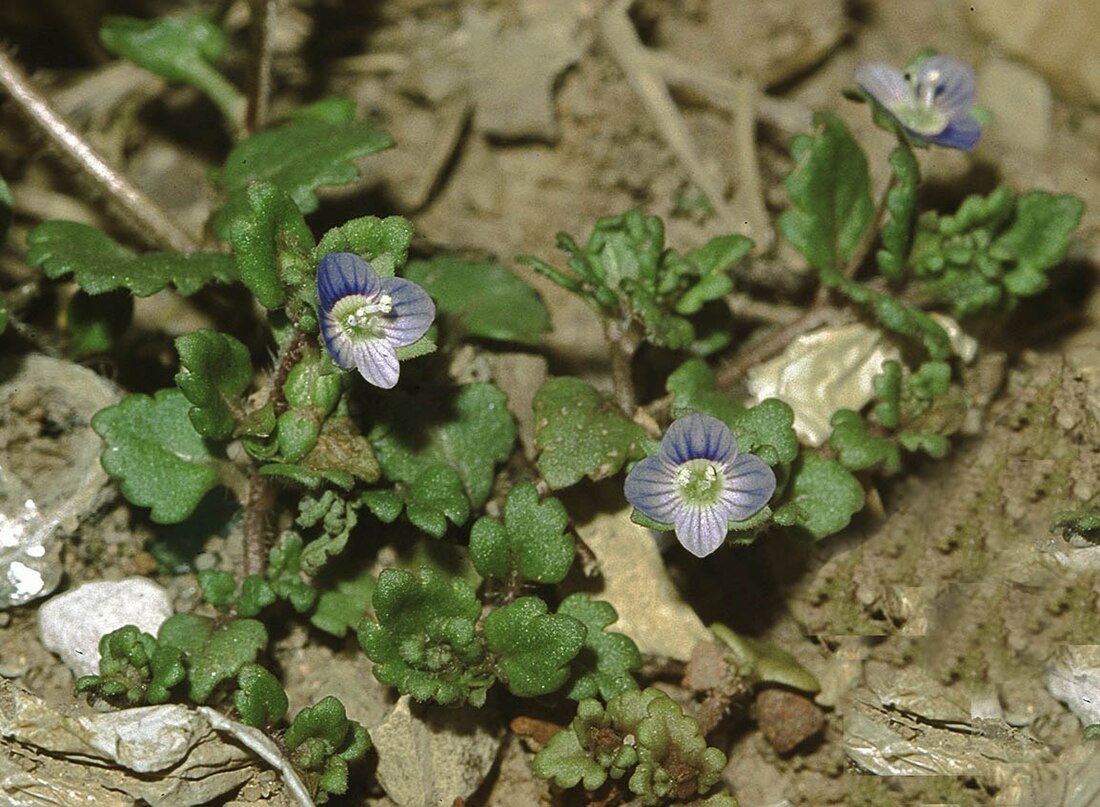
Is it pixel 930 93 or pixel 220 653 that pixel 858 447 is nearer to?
pixel 930 93

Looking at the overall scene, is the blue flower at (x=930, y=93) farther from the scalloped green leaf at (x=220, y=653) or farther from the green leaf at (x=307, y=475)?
the scalloped green leaf at (x=220, y=653)

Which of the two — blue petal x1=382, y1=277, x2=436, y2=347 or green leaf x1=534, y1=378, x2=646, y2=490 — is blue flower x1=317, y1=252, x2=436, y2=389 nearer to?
blue petal x1=382, y1=277, x2=436, y2=347

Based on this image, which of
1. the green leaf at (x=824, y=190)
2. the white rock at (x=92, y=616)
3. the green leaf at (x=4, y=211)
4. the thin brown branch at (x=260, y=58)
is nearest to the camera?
the white rock at (x=92, y=616)

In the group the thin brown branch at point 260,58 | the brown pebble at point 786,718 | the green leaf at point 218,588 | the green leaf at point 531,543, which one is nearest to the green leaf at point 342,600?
the green leaf at point 218,588

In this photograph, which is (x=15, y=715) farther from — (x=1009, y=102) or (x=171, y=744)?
(x=1009, y=102)

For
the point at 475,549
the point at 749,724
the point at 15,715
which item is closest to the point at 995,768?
the point at 749,724

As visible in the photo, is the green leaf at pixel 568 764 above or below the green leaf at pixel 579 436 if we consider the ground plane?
below

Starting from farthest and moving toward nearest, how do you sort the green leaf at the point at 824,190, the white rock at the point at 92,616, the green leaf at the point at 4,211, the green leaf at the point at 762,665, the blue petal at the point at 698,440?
the green leaf at the point at 824,190 → the green leaf at the point at 4,211 → the green leaf at the point at 762,665 → the white rock at the point at 92,616 → the blue petal at the point at 698,440

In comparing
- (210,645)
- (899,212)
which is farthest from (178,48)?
(899,212)
